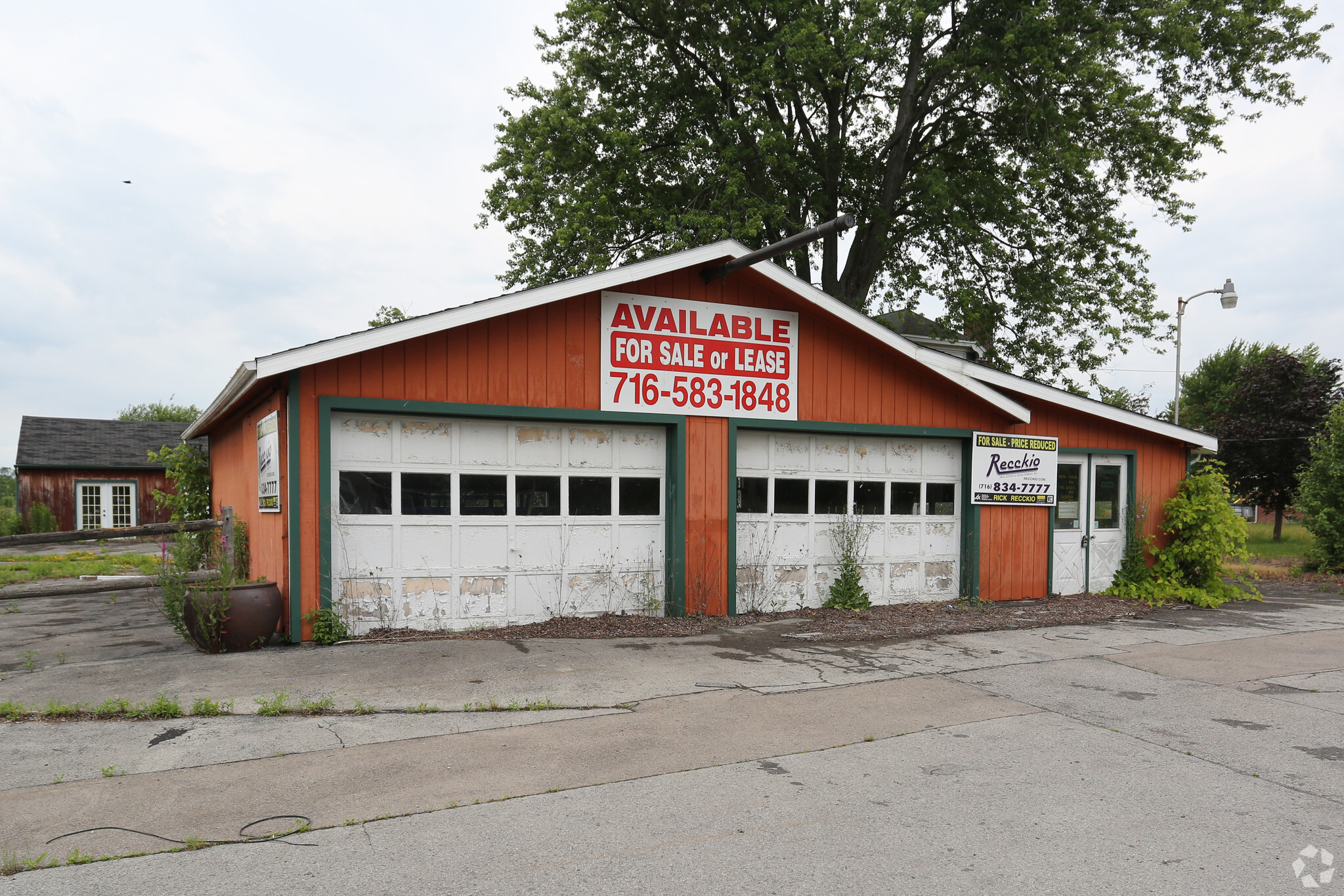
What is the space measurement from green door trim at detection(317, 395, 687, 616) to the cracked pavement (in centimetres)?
125

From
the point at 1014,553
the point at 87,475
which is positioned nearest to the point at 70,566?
the point at 87,475

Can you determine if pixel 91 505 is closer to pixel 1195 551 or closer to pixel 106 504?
pixel 106 504

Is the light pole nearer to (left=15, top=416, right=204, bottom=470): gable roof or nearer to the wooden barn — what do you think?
the wooden barn

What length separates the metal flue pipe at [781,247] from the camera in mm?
8180

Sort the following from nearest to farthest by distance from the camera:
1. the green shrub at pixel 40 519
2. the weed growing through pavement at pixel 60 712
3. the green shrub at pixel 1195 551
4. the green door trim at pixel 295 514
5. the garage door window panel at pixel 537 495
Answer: the weed growing through pavement at pixel 60 712, the green door trim at pixel 295 514, the garage door window panel at pixel 537 495, the green shrub at pixel 1195 551, the green shrub at pixel 40 519

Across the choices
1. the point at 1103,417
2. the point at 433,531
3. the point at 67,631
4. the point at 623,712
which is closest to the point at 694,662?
the point at 623,712

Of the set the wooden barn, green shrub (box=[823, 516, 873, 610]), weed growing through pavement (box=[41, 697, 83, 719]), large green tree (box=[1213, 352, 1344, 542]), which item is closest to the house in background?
the wooden barn

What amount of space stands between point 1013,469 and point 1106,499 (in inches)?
83.9

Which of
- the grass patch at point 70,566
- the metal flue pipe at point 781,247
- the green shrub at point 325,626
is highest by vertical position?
the metal flue pipe at point 781,247

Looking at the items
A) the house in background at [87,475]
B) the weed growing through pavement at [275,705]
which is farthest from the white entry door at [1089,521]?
the house in background at [87,475]

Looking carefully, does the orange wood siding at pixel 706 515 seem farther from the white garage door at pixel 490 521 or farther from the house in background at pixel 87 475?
the house in background at pixel 87 475

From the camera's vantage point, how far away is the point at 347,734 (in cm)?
541

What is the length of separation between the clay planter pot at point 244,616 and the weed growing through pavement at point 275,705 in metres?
1.66

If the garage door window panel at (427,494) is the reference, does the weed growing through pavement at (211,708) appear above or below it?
below
